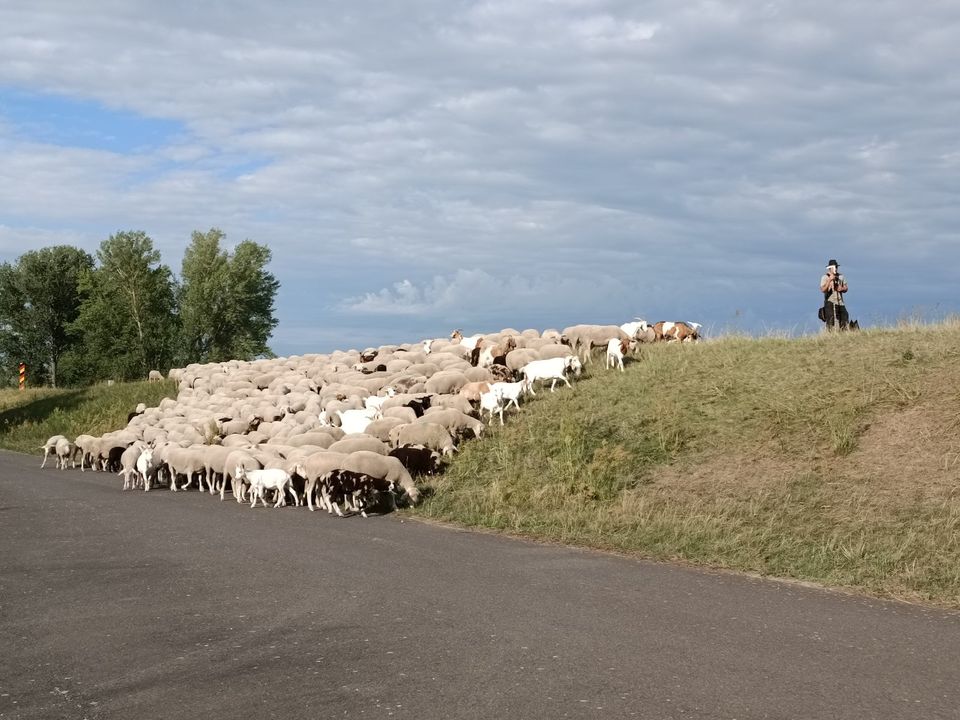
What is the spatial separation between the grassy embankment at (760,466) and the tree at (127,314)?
56250 mm

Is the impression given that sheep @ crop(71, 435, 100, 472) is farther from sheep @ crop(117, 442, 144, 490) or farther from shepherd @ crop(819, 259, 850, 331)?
shepherd @ crop(819, 259, 850, 331)

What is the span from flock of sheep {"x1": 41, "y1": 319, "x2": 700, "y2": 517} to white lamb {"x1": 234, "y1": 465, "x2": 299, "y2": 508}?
0.02 meters

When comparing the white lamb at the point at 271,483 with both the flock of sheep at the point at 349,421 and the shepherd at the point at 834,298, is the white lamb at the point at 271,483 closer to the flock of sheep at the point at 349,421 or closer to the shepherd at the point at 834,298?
the flock of sheep at the point at 349,421

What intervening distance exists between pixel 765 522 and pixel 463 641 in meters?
6.86

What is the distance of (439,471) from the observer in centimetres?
1933

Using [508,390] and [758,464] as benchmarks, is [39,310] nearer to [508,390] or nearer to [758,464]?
[508,390]

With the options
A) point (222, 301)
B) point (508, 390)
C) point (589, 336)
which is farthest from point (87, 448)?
point (222, 301)

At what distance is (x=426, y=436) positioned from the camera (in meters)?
20.4

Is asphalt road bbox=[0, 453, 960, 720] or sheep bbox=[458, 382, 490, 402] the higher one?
sheep bbox=[458, 382, 490, 402]

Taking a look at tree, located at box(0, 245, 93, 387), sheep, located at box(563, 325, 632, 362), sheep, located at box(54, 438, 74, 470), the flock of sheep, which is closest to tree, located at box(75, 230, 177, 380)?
tree, located at box(0, 245, 93, 387)

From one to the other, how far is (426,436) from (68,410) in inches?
1081

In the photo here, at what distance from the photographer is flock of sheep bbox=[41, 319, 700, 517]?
18156 mm

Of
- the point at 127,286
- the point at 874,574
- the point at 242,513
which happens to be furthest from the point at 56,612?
the point at 127,286

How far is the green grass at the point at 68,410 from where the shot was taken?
37.1m
